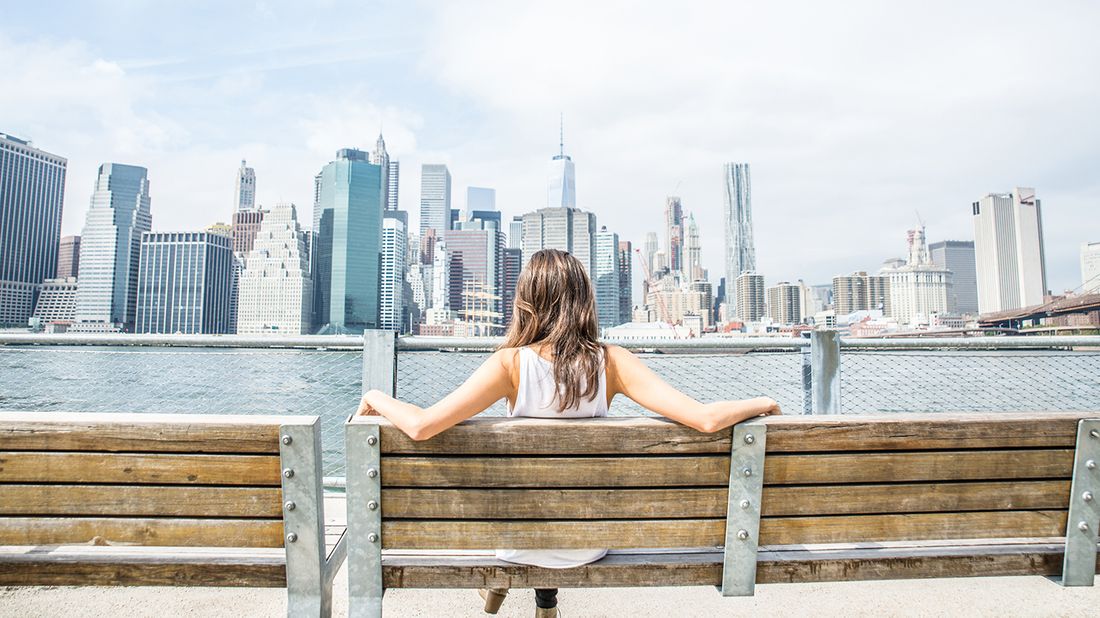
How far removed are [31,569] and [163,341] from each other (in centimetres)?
243

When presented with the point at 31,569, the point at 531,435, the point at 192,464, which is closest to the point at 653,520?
the point at 531,435

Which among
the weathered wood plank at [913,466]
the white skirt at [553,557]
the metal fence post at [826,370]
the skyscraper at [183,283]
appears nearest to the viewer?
the weathered wood plank at [913,466]

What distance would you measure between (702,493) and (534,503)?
52 centimetres

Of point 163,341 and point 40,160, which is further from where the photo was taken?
point 40,160

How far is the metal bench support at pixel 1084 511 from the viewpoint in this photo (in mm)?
1961

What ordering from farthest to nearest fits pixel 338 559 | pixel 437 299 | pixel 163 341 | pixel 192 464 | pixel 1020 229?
1. pixel 437 299
2. pixel 1020 229
3. pixel 163 341
4. pixel 338 559
5. pixel 192 464

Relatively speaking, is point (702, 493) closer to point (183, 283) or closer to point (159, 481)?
point (159, 481)

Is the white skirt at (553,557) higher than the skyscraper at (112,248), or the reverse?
the skyscraper at (112,248)

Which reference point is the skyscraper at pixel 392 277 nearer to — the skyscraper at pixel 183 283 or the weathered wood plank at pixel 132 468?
the skyscraper at pixel 183 283

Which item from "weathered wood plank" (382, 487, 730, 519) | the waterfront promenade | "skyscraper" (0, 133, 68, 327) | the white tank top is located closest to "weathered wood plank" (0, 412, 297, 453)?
"weathered wood plank" (382, 487, 730, 519)

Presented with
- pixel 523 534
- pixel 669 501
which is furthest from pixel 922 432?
pixel 523 534

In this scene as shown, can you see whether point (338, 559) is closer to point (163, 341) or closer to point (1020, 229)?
point (163, 341)

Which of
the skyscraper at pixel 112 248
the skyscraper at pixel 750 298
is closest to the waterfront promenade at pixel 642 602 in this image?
the skyscraper at pixel 112 248

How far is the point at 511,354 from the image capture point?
2105 mm
